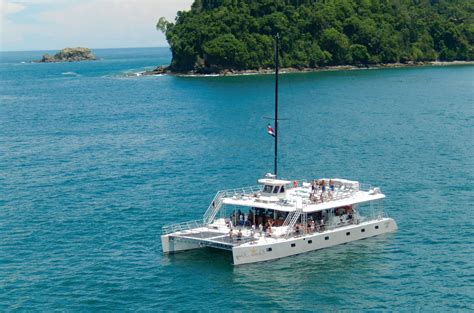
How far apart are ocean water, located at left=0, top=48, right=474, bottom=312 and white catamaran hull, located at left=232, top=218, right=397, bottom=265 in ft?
1.96

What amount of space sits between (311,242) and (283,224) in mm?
2427

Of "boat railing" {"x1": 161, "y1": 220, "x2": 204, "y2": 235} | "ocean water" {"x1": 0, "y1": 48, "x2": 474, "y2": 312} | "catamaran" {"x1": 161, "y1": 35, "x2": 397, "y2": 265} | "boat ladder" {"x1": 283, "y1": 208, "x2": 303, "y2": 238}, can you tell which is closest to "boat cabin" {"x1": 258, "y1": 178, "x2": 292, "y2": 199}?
"catamaran" {"x1": 161, "y1": 35, "x2": 397, "y2": 265}

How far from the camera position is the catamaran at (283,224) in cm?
Result: 5112

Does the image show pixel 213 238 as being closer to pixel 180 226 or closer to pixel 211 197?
pixel 180 226

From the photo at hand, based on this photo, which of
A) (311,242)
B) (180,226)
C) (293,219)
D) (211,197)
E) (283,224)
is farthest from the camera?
(211,197)

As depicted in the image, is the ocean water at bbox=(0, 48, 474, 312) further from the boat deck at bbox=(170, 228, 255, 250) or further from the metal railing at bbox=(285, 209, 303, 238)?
the metal railing at bbox=(285, 209, 303, 238)

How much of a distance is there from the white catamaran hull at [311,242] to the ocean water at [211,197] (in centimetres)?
60

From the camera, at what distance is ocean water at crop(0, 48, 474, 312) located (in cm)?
4612

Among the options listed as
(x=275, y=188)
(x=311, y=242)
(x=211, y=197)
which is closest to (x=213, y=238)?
(x=275, y=188)

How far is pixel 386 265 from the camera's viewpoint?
2000 inches

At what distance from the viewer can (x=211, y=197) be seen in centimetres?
7019

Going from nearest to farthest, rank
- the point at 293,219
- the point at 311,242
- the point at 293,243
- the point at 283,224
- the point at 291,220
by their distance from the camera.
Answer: the point at 293,243 < the point at 293,219 < the point at 291,220 < the point at 311,242 < the point at 283,224

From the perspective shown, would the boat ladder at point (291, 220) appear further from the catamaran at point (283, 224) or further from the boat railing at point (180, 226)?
the boat railing at point (180, 226)

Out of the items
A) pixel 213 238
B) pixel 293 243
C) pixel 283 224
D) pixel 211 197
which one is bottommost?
pixel 211 197
